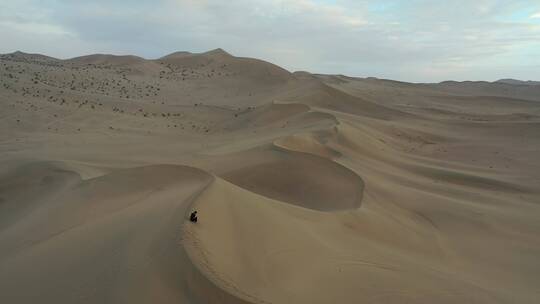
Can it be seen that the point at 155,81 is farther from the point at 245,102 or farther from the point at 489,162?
the point at 489,162

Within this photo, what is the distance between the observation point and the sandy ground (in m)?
3.53

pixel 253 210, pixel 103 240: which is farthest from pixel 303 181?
pixel 103 240

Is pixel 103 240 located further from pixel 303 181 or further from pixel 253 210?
pixel 303 181

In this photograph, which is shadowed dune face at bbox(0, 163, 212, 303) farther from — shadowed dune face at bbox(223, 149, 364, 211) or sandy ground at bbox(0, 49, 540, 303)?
shadowed dune face at bbox(223, 149, 364, 211)

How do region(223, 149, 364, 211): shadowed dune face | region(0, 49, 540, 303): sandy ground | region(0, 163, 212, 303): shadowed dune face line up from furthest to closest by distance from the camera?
region(223, 149, 364, 211): shadowed dune face
region(0, 49, 540, 303): sandy ground
region(0, 163, 212, 303): shadowed dune face

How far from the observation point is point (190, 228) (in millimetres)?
3814

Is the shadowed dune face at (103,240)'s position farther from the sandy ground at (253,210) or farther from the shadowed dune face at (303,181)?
the shadowed dune face at (303,181)

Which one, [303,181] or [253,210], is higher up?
[253,210]

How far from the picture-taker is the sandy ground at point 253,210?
3.53 meters

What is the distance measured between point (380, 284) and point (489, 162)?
28.6ft

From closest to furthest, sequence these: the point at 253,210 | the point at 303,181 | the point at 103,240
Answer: the point at 103,240 → the point at 253,210 → the point at 303,181

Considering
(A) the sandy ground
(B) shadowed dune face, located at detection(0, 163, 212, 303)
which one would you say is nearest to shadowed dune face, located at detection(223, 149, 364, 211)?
(A) the sandy ground

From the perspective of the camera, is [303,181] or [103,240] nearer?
[103,240]

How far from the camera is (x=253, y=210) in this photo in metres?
4.66
